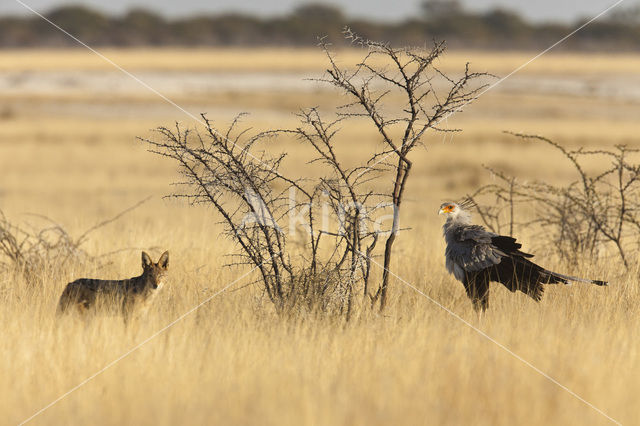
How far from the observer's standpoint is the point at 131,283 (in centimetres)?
631

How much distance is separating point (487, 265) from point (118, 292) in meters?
2.82

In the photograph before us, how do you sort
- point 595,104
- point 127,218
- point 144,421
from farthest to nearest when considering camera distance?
point 595,104
point 127,218
point 144,421

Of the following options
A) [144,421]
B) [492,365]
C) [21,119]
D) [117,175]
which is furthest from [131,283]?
[21,119]

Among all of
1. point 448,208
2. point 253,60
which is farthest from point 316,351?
point 253,60

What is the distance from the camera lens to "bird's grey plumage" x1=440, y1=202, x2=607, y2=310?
6.27 meters

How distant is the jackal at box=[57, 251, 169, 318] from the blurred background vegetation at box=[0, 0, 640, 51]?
74.8 meters

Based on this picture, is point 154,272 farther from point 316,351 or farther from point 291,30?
point 291,30

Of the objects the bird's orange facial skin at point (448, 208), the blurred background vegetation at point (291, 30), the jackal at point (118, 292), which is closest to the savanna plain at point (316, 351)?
the jackal at point (118, 292)

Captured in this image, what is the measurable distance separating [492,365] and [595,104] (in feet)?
139

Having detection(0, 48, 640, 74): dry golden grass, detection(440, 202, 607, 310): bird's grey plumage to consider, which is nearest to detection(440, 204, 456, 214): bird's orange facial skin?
detection(440, 202, 607, 310): bird's grey plumage

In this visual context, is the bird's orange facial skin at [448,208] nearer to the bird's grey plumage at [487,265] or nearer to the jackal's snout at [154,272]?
the bird's grey plumage at [487,265]

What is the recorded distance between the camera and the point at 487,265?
6.23m

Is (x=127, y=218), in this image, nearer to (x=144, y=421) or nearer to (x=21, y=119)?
(x=144, y=421)

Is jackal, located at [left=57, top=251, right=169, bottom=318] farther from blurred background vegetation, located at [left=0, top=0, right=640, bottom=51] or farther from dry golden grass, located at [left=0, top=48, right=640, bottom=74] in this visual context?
blurred background vegetation, located at [left=0, top=0, right=640, bottom=51]
